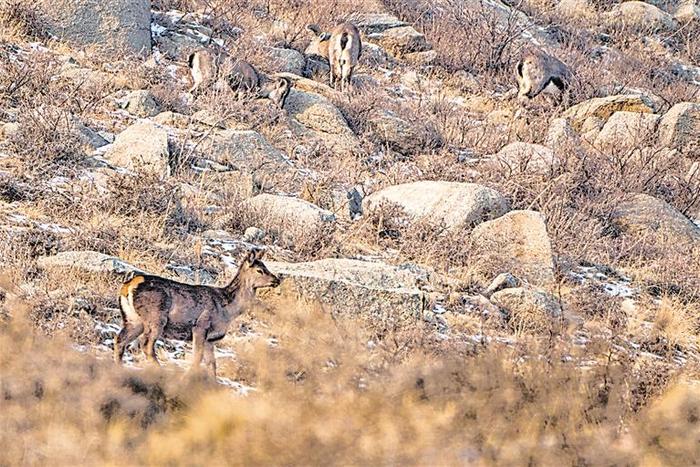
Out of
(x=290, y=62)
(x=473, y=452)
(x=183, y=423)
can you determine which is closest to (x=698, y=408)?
(x=473, y=452)

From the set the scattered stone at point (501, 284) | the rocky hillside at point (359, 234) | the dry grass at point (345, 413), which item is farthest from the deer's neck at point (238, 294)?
the scattered stone at point (501, 284)

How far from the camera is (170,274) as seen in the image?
29.7 feet

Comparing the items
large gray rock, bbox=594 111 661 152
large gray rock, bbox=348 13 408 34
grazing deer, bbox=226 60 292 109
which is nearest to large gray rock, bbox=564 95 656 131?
large gray rock, bbox=594 111 661 152

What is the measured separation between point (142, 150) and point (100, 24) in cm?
600

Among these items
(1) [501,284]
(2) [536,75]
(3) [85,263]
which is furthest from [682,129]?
(3) [85,263]

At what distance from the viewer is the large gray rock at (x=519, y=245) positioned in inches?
432

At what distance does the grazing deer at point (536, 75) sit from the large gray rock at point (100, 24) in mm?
7016

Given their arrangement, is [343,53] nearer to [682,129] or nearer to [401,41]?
[401,41]

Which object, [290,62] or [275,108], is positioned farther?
[290,62]

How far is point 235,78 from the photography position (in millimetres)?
16266

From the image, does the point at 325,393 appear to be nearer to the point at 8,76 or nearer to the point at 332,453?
the point at 332,453

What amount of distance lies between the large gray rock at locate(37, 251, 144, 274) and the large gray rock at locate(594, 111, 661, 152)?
33.8ft

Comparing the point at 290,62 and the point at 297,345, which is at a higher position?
the point at 297,345

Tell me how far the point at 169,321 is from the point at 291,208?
467cm
